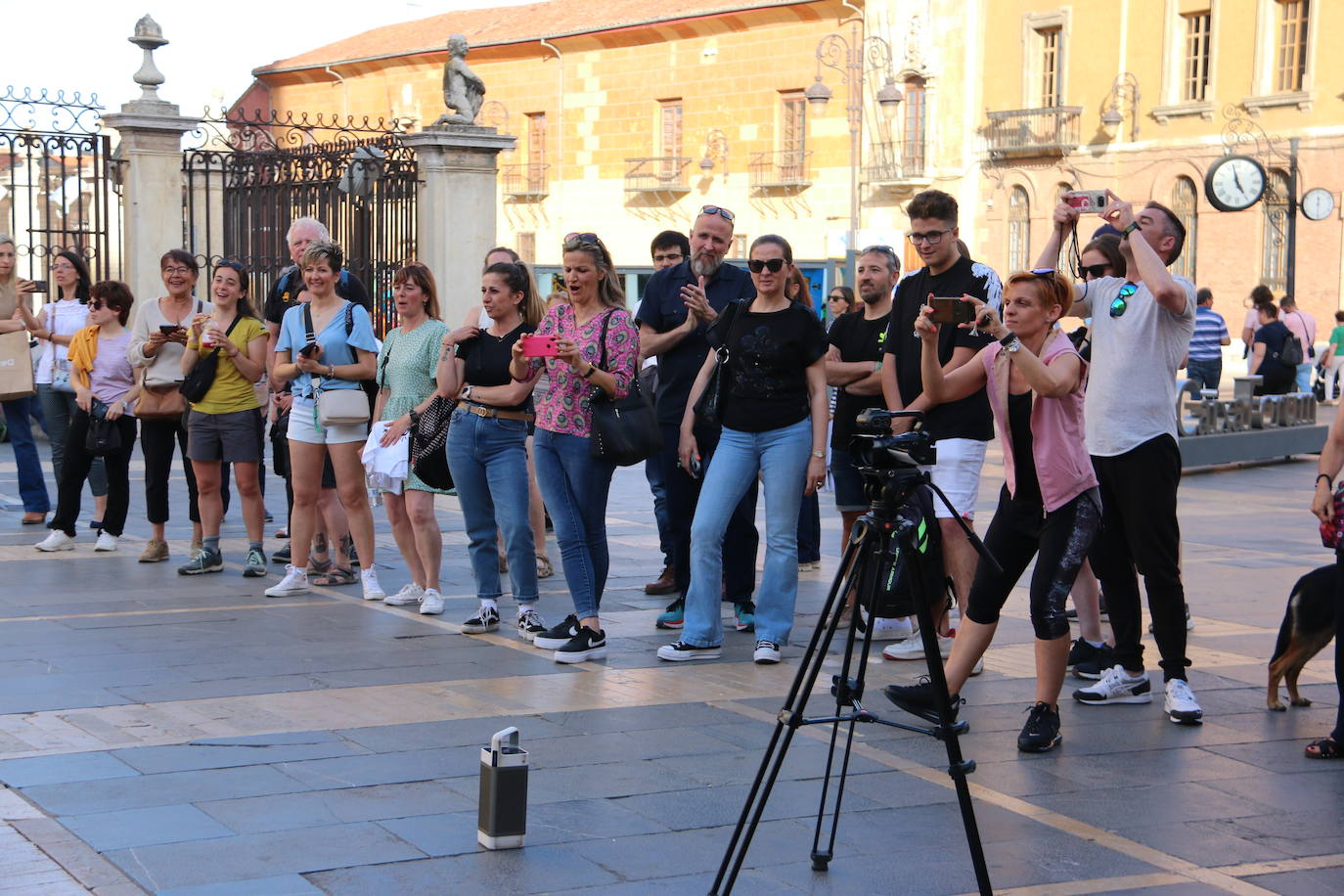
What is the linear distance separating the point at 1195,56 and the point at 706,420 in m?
32.3

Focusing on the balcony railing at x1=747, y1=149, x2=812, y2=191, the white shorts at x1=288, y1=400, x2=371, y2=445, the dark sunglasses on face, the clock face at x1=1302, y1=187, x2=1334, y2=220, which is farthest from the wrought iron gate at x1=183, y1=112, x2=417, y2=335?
the balcony railing at x1=747, y1=149, x2=812, y2=191

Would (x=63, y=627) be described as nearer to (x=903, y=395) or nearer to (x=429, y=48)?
(x=903, y=395)

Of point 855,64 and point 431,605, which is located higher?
point 855,64

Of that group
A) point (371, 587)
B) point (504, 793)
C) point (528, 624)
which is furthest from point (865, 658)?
point (371, 587)

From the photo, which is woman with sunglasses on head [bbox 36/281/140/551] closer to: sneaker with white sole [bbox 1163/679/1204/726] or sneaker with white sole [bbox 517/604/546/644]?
sneaker with white sole [bbox 517/604/546/644]

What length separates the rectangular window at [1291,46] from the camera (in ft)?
113

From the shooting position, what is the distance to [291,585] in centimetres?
901

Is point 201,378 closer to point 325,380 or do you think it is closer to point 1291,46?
point 325,380

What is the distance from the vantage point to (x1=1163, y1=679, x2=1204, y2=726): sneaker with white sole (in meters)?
6.39

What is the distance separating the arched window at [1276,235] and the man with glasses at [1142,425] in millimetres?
29478

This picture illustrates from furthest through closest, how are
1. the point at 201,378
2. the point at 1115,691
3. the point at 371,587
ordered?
the point at 201,378
the point at 371,587
the point at 1115,691

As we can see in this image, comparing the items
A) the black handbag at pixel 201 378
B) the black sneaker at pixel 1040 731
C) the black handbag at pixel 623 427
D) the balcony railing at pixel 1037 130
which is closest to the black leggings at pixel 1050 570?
the black sneaker at pixel 1040 731

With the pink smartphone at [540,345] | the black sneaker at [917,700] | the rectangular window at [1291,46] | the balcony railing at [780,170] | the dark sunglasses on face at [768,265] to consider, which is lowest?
the black sneaker at [917,700]

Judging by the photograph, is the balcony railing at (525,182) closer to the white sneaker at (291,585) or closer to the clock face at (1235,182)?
the clock face at (1235,182)
